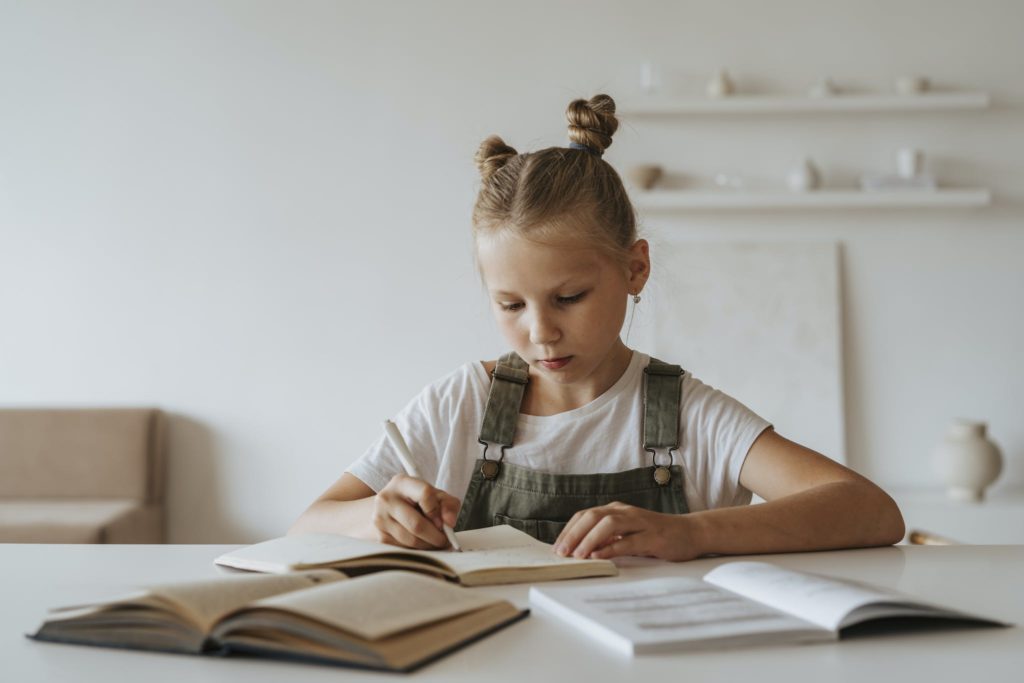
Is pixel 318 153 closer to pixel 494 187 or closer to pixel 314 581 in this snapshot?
pixel 494 187

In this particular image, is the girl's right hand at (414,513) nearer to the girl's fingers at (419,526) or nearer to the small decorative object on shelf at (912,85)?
the girl's fingers at (419,526)

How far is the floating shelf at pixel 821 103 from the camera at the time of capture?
134 inches

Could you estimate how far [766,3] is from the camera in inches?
139

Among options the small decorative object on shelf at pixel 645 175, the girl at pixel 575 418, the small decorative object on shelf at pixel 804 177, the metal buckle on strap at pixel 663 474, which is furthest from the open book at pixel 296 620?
the small decorative object on shelf at pixel 804 177

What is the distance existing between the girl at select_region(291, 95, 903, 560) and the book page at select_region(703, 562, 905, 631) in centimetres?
28

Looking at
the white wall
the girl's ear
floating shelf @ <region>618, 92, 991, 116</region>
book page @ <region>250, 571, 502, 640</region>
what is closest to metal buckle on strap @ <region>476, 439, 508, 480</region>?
the girl's ear

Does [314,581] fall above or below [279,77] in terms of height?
below

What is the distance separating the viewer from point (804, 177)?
3.45 m

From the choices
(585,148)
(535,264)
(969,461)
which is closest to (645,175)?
(969,461)

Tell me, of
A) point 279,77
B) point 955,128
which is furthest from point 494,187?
point 955,128

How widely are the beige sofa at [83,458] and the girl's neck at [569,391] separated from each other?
223 cm

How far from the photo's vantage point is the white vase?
3.29m

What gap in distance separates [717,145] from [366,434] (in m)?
1.53

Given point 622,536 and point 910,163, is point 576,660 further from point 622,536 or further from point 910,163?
point 910,163
